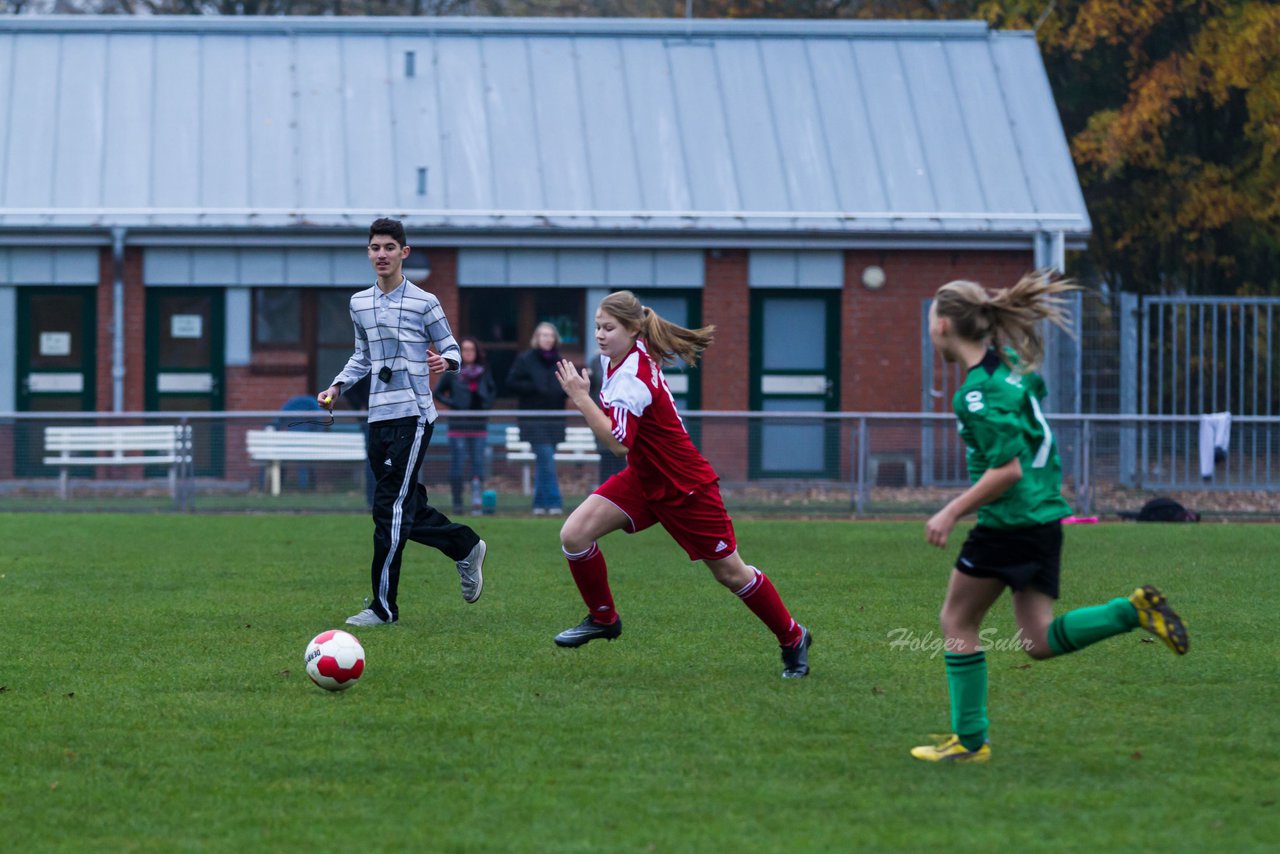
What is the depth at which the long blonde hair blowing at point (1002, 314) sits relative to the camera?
568 centimetres

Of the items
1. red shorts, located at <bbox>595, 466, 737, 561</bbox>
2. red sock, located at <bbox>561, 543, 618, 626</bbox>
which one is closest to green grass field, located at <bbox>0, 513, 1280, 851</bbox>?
red sock, located at <bbox>561, 543, 618, 626</bbox>

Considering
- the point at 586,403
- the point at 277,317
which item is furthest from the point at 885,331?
the point at 586,403

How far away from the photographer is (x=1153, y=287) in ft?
93.6

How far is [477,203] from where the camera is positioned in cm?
2166

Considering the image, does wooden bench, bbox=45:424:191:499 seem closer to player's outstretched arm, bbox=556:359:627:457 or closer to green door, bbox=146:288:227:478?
green door, bbox=146:288:227:478

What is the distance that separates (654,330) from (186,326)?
15522mm

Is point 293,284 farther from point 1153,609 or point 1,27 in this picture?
point 1153,609

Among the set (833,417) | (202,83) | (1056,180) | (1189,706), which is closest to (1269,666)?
(1189,706)

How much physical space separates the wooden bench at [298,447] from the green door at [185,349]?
482 cm

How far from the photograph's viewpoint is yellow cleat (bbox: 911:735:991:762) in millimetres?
5672

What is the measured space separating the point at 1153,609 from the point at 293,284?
56.1 feet

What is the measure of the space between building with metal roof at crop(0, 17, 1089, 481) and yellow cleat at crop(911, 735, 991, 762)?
631 inches

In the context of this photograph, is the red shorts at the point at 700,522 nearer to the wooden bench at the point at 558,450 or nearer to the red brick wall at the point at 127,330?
the wooden bench at the point at 558,450

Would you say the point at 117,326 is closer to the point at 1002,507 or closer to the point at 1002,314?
the point at 1002,314
